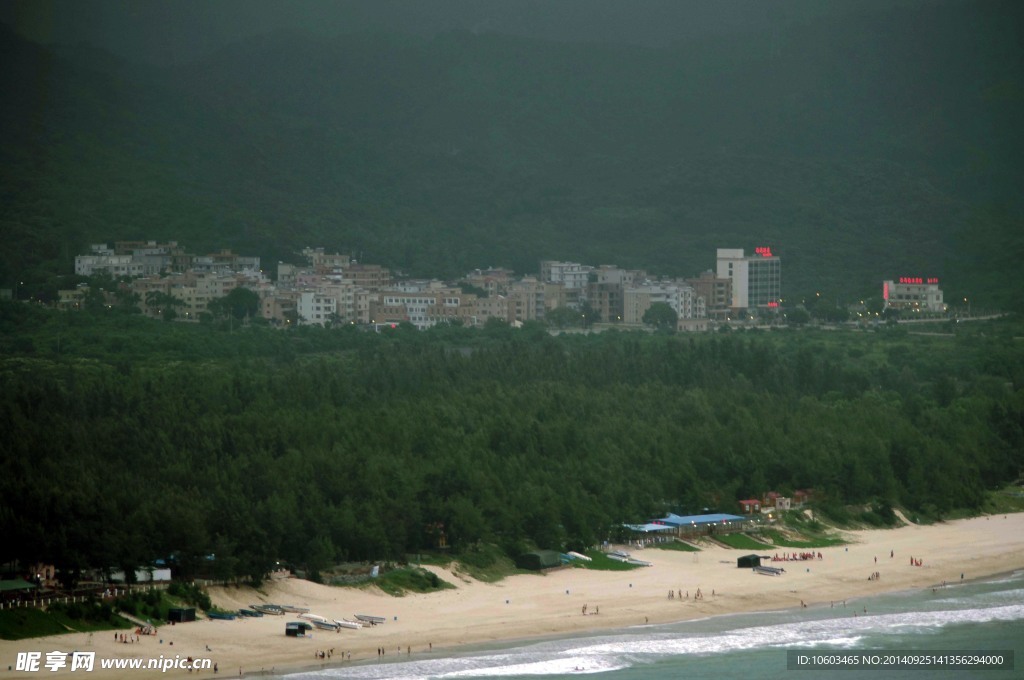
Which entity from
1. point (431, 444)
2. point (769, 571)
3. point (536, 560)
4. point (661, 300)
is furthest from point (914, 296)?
point (536, 560)

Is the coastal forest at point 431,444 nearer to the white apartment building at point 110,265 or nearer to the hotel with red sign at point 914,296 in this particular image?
the white apartment building at point 110,265

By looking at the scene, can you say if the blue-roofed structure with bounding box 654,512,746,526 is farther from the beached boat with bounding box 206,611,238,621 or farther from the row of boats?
the beached boat with bounding box 206,611,238,621

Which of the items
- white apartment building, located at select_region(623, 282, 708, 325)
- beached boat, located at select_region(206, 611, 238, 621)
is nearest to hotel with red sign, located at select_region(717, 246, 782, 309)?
white apartment building, located at select_region(623, 282, 708, 325)

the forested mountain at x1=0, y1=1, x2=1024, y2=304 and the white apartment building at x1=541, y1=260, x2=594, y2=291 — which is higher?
the forested mountain at x1=0, y1=1, x2=1024, y2=304

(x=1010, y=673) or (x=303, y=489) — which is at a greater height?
(x=303, y=489)

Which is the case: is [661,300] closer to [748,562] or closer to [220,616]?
[748,562]

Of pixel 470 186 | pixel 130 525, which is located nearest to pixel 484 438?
pixel 130 525

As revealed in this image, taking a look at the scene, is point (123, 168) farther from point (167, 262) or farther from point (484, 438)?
point (484, 438)
